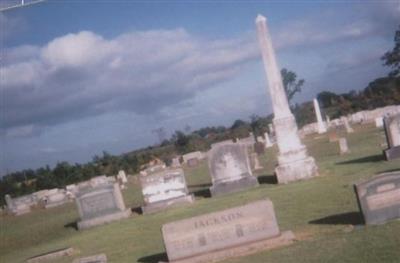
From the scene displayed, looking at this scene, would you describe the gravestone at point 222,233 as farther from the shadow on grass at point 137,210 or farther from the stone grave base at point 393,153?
the shadow on grass at point 137,210

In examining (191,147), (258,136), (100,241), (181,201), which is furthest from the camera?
(191,147)

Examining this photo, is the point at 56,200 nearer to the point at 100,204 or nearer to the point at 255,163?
the point at 255,163

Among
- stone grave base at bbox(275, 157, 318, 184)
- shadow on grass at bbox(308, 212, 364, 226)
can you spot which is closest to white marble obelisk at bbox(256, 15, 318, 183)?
stone grave base at bbox(275, 157, 318, 184)

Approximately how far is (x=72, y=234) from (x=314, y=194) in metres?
8.86

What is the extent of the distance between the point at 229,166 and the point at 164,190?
8.15 ft

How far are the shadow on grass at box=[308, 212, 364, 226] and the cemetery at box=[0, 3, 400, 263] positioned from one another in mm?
26

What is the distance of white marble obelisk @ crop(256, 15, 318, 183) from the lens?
15.8 m

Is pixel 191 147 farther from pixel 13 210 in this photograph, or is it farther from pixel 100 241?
pixel 100 241

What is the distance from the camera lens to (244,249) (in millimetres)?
8211

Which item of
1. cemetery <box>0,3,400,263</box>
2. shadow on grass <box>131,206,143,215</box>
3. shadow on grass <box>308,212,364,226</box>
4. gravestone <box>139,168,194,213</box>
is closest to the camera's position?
cemetery <box>0,3,400,263</box>

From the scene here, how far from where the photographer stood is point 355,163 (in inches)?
643

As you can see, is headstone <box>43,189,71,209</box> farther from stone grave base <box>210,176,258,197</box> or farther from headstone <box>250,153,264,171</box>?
stone grave base <box>210,176,258,197</box>

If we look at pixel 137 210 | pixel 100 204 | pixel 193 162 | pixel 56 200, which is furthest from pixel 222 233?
pixel 193 162

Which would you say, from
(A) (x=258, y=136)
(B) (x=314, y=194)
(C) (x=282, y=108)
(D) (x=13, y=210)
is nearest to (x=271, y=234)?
(B) (x=314, y=194)
